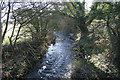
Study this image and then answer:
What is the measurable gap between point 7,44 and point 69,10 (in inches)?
79.3

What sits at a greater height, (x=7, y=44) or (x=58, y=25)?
(x=58, y=25)

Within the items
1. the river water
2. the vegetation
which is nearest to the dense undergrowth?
the vegetation

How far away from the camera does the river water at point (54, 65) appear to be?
320cm

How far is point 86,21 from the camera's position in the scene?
341 cm

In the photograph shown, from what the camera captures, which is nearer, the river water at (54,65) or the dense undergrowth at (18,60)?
the dense undergrowth at (18,60)

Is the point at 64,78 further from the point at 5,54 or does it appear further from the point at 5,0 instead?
the point at 5,0

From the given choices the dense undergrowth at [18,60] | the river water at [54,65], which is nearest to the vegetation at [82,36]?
the dense undergrowth at [18,60]

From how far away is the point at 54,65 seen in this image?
12.3ft

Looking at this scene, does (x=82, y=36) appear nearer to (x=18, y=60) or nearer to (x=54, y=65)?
(x=54, y=65)

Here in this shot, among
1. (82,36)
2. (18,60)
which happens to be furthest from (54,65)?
(82,36)

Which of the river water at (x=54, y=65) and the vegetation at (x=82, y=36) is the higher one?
the vegetation at (x=82, y=36)

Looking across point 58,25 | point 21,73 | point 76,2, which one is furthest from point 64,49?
point 21,73

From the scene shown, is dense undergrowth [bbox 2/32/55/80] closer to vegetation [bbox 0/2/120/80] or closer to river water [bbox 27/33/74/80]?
vegetation [bbox 0/2/120/80]

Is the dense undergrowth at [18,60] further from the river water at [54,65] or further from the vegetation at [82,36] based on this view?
the river water at [54,65]
